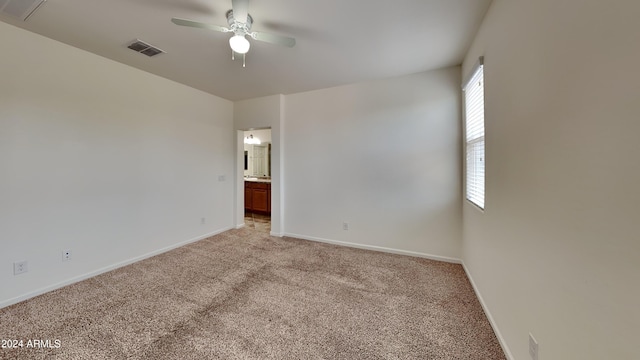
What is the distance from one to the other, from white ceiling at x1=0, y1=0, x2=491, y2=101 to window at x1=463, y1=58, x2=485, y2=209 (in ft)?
1.40

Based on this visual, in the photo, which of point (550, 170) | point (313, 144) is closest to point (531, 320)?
point (550, 170)

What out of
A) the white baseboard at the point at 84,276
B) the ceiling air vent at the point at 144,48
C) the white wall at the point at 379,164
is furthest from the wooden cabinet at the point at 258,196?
the ceiling air vent at the point at 144,48

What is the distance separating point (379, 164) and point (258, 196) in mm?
3504

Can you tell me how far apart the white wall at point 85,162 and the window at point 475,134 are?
3.97m

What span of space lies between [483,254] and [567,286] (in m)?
1.19

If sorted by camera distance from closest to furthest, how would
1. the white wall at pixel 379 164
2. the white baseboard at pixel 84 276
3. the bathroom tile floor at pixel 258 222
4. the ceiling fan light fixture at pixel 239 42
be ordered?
the ceiling fan light fixture at pixel 239 42
the white baseboard at pixel 84 276
the white wall at pixel 379 164
the bathroom tile floor at pixel 258 222

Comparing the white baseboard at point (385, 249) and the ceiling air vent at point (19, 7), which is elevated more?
the ceiling air vent at point (19, 7)

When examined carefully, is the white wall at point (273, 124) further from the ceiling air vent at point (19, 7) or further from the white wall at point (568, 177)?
the white wall at point (568, 177)

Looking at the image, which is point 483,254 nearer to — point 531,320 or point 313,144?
point 531,320

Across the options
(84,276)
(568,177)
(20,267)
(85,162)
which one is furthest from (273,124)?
(568,177)

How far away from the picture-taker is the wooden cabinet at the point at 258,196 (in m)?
5.57

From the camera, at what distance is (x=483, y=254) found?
201cm

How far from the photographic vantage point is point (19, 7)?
5.83 feet

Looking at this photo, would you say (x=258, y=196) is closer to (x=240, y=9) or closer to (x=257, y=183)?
(x=257, y=183)
